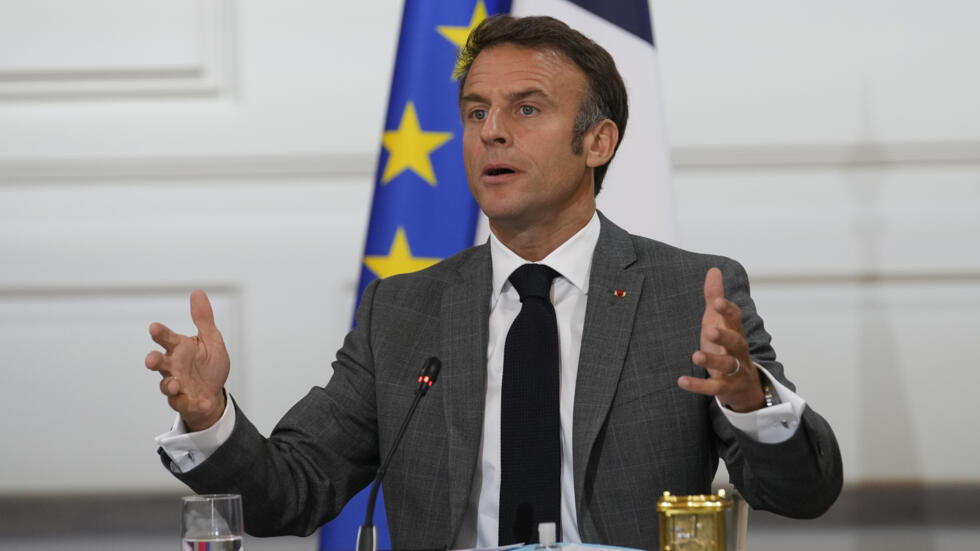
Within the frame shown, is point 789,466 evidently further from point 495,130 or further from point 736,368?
point 495,130

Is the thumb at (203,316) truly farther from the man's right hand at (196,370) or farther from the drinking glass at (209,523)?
the drinking glass at (209,523)

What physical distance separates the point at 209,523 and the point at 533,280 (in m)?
0.72

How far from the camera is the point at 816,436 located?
1476 millimetres

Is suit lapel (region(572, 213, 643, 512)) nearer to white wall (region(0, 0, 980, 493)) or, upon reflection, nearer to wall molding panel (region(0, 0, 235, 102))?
white wall (region(0, 0, 980, 493))

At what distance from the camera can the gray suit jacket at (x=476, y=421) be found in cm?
166

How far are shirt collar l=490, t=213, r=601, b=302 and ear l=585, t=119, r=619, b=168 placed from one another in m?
0.11

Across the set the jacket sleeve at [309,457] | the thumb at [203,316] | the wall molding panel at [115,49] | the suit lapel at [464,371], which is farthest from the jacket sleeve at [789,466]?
the wall molding panel at [115,49]

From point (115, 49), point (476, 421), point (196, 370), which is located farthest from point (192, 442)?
point (115, 49)

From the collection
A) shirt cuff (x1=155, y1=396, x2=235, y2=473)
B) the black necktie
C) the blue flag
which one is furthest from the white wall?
shirt cuff (x1=155, y1=396, x2=235, y2=473)

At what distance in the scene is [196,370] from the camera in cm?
151

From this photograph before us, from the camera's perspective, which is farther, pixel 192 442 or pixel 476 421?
pixel 476 421

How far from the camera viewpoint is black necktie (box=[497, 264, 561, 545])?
1646 millimetres

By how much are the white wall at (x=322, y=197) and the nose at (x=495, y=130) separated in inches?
52.6

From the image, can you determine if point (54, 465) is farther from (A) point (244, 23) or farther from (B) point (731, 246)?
(B) point (731, 246)
